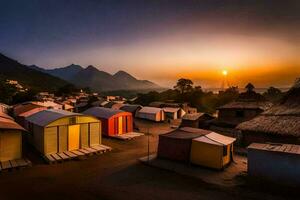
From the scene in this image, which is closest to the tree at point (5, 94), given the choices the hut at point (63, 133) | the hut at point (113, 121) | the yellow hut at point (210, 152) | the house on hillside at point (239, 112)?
the hut at point (113, 121)

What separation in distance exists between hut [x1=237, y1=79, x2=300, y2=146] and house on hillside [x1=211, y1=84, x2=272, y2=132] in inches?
233

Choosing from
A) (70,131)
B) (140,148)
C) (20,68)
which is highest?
(20,68)

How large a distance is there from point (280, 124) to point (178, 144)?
8.91 metres

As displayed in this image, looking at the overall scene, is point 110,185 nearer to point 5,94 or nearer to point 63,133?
point 63,133

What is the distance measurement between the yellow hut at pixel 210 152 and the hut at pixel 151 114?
28.9 m

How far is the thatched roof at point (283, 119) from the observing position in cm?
1908

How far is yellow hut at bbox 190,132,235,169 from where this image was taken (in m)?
16.7

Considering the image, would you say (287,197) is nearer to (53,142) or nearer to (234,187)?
(234,187)

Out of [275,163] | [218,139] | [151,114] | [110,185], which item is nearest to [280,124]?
[218,139]

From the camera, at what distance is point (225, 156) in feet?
57.5

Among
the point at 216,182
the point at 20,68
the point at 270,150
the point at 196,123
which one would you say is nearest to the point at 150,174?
the point at 216,182

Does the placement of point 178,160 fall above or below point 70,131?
below

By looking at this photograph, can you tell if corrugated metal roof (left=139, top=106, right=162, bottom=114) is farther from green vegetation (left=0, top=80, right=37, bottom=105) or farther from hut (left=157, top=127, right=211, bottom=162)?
green vegetation (left=0, top=80, right=37, bottom=105)

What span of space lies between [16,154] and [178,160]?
11.9 meters
